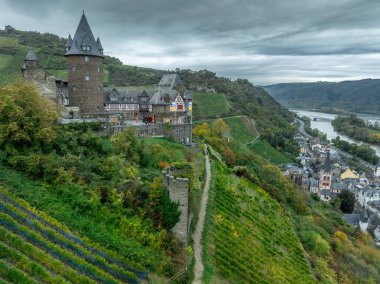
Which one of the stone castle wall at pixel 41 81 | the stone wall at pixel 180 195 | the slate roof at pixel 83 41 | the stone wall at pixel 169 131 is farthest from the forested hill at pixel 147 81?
the stone wall at pixel 180 195

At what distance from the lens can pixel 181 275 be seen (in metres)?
18.0

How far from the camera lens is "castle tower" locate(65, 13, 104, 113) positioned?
39281 mm

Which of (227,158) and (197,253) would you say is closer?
(197,253)

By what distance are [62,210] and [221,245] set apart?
1060 cm

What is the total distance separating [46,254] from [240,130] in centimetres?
8707

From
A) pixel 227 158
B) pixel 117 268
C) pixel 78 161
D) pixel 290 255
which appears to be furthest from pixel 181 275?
pixel 227 158

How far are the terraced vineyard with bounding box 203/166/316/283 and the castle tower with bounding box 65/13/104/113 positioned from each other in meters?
17.1

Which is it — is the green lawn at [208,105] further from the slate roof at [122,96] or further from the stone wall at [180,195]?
the stone wall at [180,195]

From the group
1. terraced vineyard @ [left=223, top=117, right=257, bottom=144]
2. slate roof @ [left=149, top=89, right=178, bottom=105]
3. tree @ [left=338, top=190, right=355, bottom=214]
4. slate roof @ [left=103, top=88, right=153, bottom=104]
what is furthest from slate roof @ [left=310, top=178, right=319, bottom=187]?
slate roof @ [left=103, top=88, right=153, bottom=104]

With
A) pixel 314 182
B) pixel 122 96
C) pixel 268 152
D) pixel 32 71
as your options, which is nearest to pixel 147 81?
pixel 268 152

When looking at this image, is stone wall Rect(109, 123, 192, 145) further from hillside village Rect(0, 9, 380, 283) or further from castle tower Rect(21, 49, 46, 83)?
castle tower Rect(21, 49, 46, 83)

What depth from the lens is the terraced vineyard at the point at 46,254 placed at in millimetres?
13305

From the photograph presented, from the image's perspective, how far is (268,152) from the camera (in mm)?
93750

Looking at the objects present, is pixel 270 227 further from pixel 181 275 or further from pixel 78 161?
pixel 78 161
